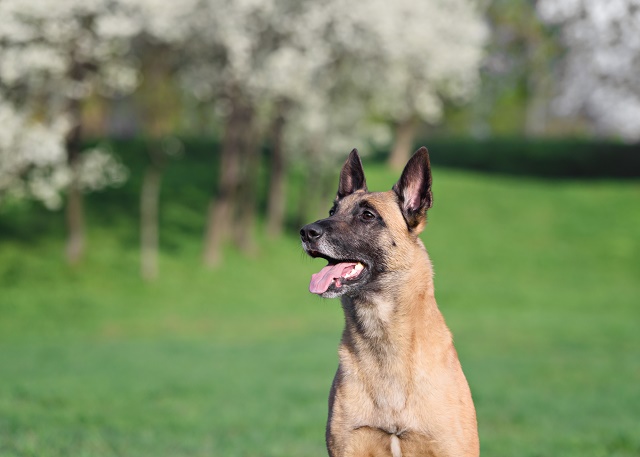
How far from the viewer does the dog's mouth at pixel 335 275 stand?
5996 mm

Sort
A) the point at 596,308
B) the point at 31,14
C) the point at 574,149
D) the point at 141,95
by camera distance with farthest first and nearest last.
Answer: the point at 574,149 < the point at 141,95 < the point at 596,308 < the point at 31,14

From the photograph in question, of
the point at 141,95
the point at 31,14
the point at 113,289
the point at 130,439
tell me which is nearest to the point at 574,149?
the point at 141,95

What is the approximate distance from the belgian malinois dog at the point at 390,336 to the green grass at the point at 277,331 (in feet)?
12.8

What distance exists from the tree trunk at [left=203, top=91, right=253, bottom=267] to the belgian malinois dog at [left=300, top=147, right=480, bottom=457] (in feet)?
81.7

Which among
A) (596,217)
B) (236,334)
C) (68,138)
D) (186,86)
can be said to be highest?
(186,86)

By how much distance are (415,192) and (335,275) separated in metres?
0.89

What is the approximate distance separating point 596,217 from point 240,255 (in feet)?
60.8

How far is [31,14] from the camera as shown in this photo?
2609 centimetres

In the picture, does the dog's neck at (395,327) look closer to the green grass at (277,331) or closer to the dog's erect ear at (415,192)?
the dog's erect ear at (415,192)

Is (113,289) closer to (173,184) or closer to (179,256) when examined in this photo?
(179,256)

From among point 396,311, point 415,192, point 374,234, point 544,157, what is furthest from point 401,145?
point 396,311

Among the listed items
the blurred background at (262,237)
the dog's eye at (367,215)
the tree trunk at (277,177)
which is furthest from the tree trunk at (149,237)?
the dog's eye at (367,215)

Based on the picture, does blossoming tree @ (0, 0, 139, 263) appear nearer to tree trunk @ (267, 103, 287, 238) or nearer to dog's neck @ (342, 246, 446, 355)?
tree trunk @ (267, 103, 287, 238)

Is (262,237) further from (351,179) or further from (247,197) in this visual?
(351,179)
